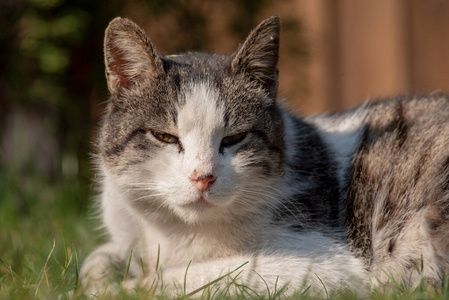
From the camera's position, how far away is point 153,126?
231cm

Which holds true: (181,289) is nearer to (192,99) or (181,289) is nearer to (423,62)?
(192,99)

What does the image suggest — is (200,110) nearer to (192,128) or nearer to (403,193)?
(192,128)

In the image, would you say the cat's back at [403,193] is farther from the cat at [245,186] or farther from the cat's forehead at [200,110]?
the cat's forehead at [200,110]

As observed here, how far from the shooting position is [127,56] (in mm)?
2432

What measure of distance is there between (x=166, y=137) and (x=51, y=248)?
1122 millimetres

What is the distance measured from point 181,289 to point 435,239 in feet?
3.72

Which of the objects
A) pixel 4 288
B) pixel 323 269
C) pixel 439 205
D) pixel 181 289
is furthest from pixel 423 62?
pixel 4 288

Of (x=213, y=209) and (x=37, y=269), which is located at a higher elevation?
(x=213, y=209)

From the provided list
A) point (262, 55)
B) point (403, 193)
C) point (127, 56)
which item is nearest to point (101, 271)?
point (127, 56)

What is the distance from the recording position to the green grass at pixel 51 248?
6.61 feet

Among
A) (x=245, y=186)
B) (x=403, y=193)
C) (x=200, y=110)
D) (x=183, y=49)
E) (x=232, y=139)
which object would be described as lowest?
(x=403, y=193)

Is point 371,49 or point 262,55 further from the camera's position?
point 371,49

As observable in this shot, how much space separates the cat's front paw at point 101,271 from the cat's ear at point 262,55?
1.12 m

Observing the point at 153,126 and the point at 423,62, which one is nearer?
the point at 153,126
